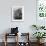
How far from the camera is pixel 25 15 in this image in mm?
6672

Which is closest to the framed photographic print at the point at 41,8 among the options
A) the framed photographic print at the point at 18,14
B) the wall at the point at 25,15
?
the wall at the point at 25,15

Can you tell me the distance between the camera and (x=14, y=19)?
6.66 m

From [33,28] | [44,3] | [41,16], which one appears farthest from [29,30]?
Answer: [44,3]

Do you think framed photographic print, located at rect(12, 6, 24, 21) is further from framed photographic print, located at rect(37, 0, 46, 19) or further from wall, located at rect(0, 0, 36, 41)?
framed photographic print, located at rect(37, 0, 46, 19)

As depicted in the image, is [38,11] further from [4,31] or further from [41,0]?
[4,31]

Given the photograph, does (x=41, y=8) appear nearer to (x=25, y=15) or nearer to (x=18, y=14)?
(x=25, y=15)

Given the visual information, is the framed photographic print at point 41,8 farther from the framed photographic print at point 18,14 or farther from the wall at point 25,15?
the framed photographic print at point 18,14

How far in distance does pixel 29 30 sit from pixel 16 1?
140 cm

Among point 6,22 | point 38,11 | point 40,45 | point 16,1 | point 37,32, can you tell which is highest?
point 16,1

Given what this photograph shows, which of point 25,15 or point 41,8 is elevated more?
point 41,8

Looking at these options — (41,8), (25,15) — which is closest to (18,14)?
(25,15)

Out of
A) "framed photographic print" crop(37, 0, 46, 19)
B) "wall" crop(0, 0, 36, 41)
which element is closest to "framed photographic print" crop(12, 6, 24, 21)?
"wall" crop(0, 0, 36, 41)

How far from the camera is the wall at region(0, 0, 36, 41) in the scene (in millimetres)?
6637

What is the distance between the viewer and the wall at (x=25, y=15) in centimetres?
664
